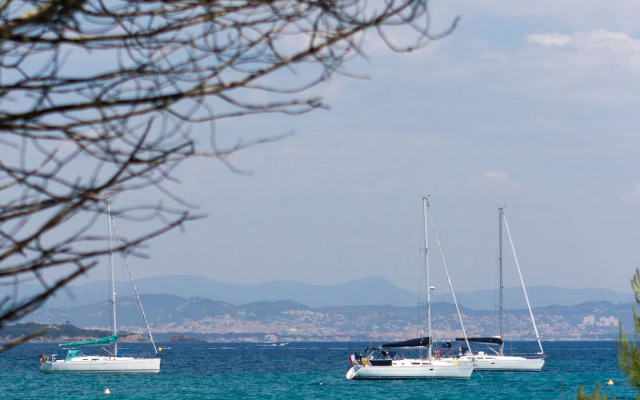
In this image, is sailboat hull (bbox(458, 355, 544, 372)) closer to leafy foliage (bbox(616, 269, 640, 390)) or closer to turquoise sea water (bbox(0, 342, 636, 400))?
turquoise sea water (bbox(0, 342, 636, 400))

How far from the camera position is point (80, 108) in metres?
3.04

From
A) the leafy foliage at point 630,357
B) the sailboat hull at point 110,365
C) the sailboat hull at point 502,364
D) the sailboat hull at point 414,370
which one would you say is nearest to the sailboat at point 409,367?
the sailboat hull at point 414,370

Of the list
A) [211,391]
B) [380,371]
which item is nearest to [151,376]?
[211,391]

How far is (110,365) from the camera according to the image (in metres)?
49.7

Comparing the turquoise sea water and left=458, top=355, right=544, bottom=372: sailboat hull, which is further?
left=458, top=355, right=544, bottom=372: sailboat hull

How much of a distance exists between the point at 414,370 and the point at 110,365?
16.7m

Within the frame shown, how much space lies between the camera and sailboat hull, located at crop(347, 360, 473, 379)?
143 feet

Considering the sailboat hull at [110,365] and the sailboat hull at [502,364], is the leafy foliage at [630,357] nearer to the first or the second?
the sailboat hull at [110,365]

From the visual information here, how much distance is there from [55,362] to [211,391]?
42.4 ft

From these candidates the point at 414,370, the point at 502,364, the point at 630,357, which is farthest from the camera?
the point at 502,364

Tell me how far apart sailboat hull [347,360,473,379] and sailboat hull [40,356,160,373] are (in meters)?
12.2

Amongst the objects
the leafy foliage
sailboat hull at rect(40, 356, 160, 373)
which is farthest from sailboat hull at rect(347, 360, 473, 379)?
the leafy foliage

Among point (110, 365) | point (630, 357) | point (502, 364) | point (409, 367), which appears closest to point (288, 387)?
point (409, 367)

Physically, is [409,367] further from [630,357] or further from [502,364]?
[630,357]
